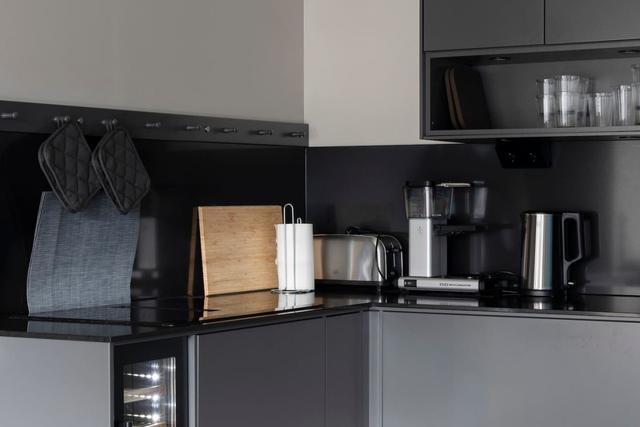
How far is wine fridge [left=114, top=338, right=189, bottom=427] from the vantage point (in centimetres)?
268

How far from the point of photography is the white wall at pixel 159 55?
10.4 feet

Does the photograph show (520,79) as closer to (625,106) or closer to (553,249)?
(625,106)

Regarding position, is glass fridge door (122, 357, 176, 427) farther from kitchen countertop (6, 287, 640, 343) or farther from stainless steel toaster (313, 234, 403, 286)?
stainless steel toaster (313, 234, 403, 286)

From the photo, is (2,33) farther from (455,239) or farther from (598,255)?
(598,255)

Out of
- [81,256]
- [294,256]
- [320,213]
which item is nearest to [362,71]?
[320,213]

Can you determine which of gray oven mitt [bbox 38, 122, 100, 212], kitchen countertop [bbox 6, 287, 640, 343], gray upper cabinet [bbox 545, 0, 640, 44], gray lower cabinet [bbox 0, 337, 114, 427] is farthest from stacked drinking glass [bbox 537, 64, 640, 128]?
gray lower cabinet [bbox 0, 337, 114, 427]

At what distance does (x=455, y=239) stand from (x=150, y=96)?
1332mm

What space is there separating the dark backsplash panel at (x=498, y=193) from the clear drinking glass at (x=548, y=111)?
0.91ft

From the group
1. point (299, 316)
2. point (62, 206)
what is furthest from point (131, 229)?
point (299, 316)

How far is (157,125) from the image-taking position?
360 centimetres

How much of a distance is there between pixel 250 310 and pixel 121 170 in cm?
59

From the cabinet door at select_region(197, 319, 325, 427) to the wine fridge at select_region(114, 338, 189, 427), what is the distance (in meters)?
0.05

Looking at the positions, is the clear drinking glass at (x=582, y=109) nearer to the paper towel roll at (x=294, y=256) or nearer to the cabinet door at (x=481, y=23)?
the cabinet door at (x=481, y=23)

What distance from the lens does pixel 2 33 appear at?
121 inches
